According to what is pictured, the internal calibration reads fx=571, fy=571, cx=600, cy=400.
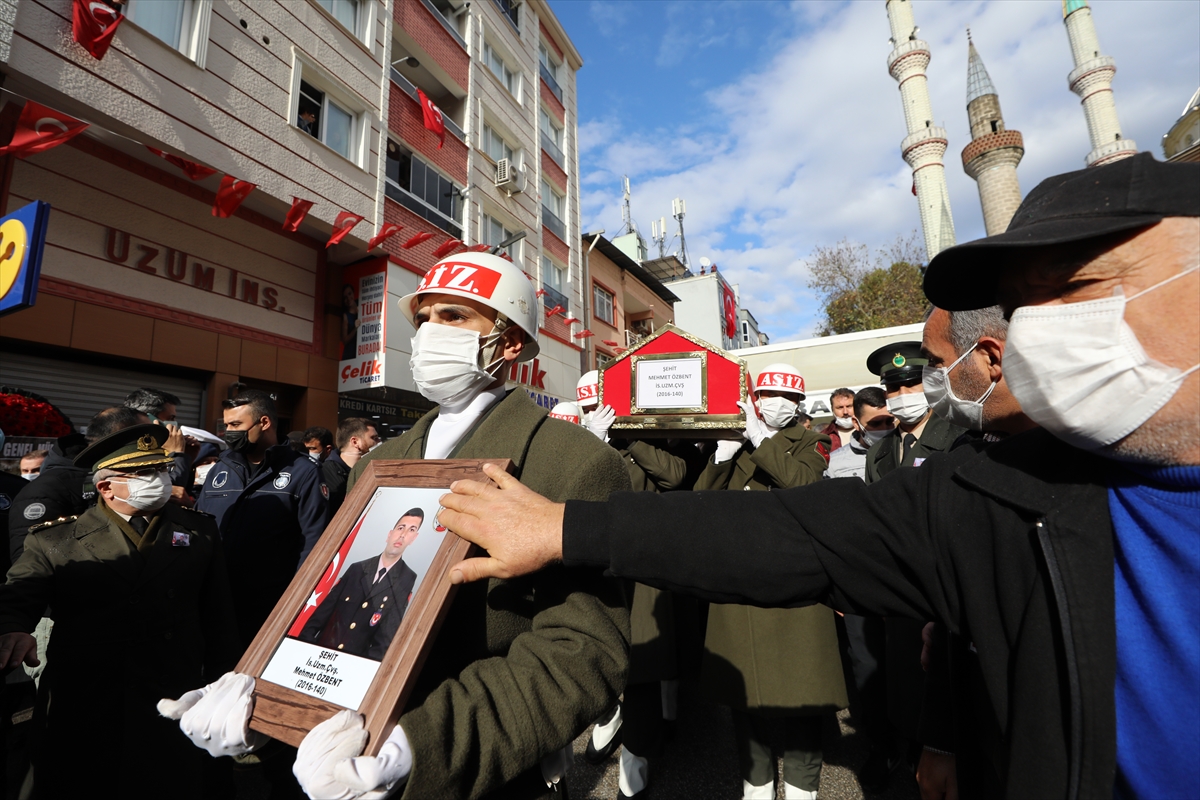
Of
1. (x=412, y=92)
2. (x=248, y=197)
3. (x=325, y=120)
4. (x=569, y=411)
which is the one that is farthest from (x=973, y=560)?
(x=412, y=92)

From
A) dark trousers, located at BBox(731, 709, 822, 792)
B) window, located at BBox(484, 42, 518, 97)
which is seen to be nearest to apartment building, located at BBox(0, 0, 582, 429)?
window, located at BBox(484, 42, 518, 97)

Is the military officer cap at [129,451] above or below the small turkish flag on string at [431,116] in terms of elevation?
below

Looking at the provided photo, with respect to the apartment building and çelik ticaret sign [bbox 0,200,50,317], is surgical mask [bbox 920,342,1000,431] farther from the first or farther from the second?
the apartment building

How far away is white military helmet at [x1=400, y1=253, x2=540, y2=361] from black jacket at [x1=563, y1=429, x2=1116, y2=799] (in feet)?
3.09

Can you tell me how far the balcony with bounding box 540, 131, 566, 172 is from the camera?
773 inches

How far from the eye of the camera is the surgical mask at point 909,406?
138 inches

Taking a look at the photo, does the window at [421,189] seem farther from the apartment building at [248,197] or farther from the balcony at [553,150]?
the balcony at [553,150]

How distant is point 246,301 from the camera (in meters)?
9.73

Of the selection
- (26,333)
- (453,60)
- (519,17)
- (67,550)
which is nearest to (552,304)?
(453,60)

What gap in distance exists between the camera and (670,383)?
360 centimetres

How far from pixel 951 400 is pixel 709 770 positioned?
296 cm

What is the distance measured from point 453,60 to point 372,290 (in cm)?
782

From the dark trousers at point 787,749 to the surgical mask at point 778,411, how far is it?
1898 mm

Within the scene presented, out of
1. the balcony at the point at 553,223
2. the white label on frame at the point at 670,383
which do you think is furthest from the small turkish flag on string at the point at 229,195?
the balcony at the point at 553,223
